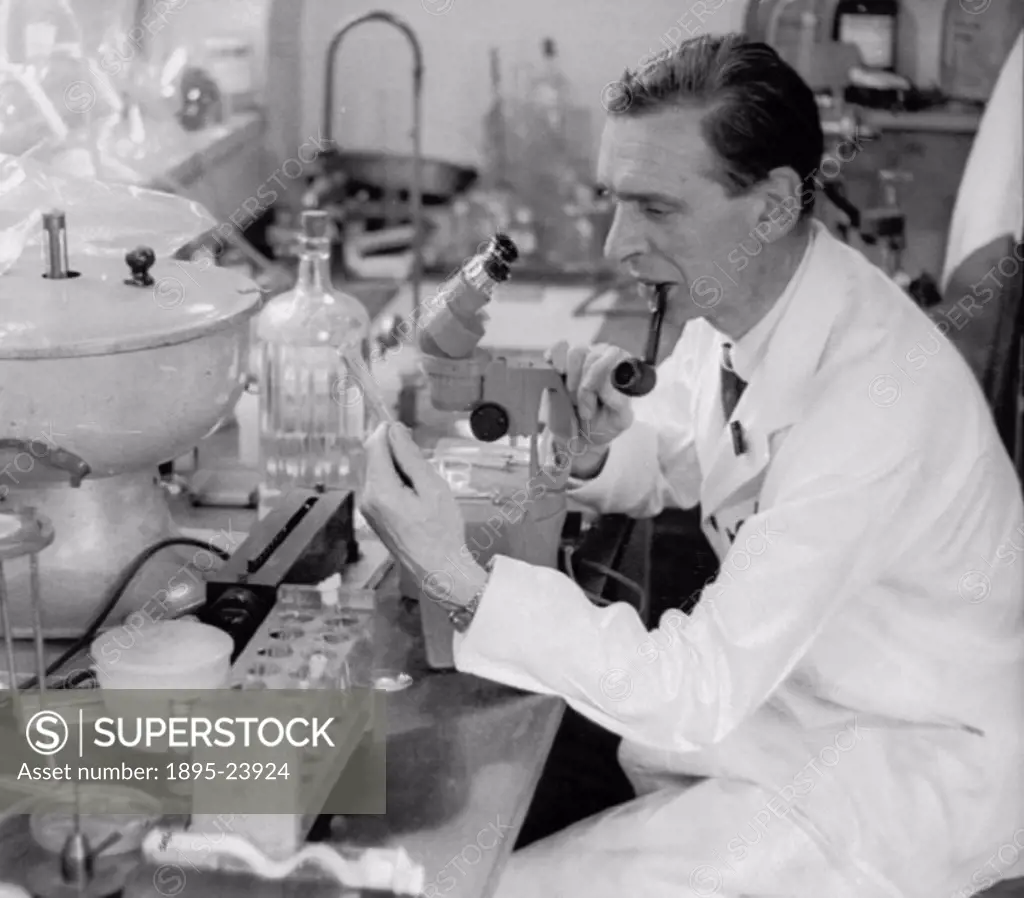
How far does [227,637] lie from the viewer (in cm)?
130

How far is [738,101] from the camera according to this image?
5.18ft

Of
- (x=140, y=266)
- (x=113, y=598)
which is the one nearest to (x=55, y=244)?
(x=140, y=266)

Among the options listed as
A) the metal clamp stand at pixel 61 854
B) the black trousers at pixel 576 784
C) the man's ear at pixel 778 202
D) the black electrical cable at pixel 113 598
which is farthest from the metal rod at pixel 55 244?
the black trousers at pixel 576 784

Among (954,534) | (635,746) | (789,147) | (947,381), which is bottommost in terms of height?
(635,746)

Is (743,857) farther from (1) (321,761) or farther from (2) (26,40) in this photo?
(2) (26,40)

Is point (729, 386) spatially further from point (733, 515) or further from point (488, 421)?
point (488, 421)

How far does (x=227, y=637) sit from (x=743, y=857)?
59 centimetres

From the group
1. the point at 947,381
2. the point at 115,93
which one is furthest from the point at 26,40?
the point at 947,381

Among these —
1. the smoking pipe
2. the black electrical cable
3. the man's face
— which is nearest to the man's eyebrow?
the man's face

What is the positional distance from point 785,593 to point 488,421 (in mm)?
425

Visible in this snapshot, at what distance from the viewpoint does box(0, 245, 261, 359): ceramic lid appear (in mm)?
1404

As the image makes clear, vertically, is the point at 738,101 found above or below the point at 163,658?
above

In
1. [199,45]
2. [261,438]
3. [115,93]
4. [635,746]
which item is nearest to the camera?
[635,746]

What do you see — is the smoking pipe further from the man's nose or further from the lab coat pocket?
the lab coat pocket
